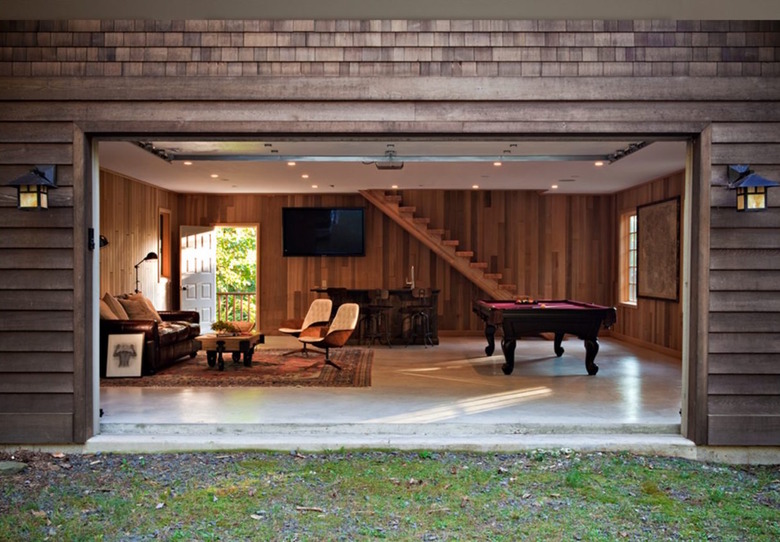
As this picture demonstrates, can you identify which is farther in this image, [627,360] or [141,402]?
[627,360]

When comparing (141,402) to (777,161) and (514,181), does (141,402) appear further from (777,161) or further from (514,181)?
(514,181)

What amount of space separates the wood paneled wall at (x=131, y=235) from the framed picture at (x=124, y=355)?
65.4 inches

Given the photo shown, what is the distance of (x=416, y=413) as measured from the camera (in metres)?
5.72

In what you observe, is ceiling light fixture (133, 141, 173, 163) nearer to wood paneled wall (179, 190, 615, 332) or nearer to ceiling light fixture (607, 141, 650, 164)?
wood paneled wall (179, 190, 615, 332)

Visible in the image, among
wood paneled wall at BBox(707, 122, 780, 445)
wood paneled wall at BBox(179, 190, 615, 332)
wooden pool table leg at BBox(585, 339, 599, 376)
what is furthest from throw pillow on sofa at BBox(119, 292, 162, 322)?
wood paneled wall at BBox(707, 122, 780, 445)

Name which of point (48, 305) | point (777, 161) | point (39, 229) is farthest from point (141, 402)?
point (777, 161)

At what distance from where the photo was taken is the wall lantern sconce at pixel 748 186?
4617 millimetres

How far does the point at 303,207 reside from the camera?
41.4ft

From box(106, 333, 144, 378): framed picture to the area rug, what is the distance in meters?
0.15

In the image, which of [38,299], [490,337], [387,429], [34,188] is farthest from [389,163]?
[38,299]

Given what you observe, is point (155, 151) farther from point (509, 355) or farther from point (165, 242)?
point (165, 242)

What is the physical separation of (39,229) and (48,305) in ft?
1.87

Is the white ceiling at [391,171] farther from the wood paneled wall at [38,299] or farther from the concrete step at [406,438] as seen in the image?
the concrete step at [406,438]

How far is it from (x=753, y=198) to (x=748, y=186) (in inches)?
4.8
